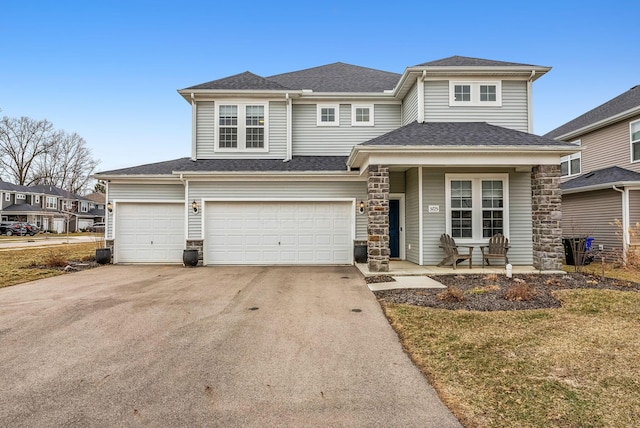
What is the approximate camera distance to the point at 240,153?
1278 centimetres

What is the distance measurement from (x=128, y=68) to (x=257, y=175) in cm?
1490

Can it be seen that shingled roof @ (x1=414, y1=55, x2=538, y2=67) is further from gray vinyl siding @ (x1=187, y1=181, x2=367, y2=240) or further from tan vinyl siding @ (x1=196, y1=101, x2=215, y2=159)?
tan vinyl siding @ (x1=196, y1=101, x2=215, y2=159)

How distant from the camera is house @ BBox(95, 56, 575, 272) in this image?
30.6ft

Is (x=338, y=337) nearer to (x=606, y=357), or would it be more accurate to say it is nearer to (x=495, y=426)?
(x=495, y=426)

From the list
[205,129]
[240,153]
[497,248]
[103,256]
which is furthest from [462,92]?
[103,256]

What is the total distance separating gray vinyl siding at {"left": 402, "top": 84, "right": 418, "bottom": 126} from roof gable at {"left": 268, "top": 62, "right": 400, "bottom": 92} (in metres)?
1.14

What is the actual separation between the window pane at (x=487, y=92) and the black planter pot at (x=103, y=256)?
44.8 feet

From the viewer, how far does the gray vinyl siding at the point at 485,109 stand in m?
11.4

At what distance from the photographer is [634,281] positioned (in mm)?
8219

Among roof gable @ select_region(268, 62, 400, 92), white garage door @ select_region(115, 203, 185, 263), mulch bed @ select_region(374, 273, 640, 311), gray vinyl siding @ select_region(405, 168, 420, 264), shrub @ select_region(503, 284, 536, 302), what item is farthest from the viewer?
roof gable @ select_region(268, 62, 400, 92)

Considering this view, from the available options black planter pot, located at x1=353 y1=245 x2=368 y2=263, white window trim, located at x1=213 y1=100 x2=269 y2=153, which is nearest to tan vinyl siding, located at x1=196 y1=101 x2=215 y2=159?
white window trim, located at x1=213 y1=100 x2=269 y2=153

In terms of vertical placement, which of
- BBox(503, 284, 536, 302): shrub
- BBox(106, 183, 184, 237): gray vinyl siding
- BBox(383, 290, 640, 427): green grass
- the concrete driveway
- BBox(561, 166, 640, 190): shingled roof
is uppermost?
BBox(561, 166, 640, 190): shingled roof

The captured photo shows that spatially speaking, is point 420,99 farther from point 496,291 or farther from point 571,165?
point 571,165

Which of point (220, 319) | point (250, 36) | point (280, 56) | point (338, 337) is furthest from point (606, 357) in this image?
point (280, 56)
